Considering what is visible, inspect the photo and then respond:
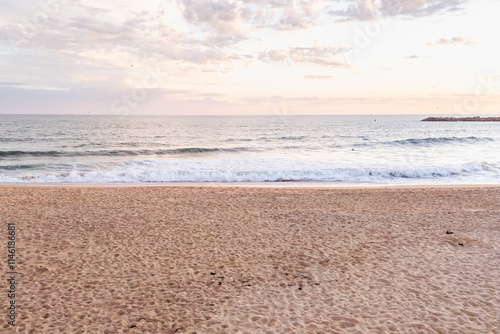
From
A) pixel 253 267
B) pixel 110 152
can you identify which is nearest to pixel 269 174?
pixel 253 267

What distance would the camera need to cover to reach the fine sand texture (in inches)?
185

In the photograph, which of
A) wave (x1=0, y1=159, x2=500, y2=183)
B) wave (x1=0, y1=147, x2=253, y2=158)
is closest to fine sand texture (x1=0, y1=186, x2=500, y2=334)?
wave (x1=0, y1=159, x2=500, y2=183)

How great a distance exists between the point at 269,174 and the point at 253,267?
13157 mm

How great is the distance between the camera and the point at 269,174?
64.0 feet

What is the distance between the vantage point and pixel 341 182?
18531 millimetres

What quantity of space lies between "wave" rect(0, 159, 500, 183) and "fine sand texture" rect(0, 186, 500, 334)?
7.11 metres

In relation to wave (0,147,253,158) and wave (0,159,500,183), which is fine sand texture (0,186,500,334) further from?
wave (0,147,253,158)

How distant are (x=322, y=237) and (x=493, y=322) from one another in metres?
3.92

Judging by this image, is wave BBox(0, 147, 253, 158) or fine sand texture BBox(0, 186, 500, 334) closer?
fine sand texture BBox(0, 186, 500, 334)

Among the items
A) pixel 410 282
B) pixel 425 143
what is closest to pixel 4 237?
pixel 410 282

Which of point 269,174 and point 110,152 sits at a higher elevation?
point 110,152

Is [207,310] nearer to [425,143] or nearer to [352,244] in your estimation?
[352,244]

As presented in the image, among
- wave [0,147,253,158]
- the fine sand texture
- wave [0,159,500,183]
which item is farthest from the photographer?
wave [0,147,253,158]

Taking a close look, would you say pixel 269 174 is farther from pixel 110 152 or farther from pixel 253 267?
pixel 110 152
